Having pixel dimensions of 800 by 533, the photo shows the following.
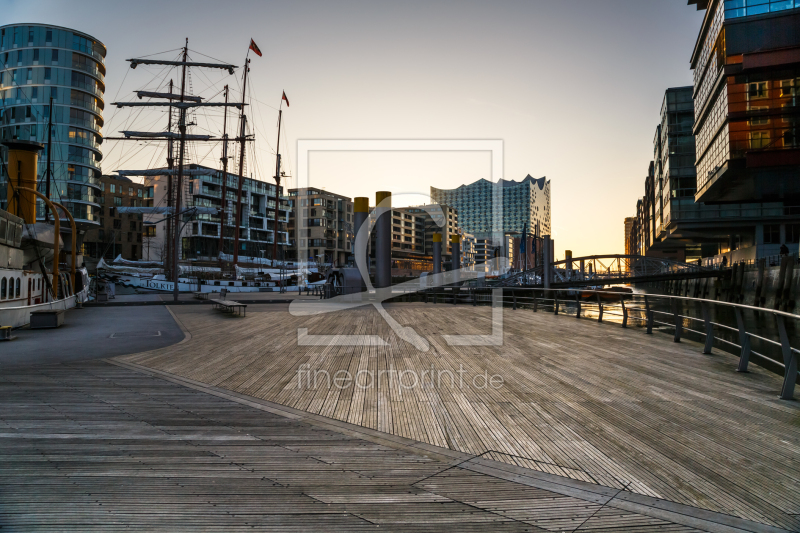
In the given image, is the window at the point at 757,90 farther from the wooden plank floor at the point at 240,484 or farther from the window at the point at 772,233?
the wooden plank floor at the point at 240,484

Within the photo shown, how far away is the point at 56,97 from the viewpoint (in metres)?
60.3

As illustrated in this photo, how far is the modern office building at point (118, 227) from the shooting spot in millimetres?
90250

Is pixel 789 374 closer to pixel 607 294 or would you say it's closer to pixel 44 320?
pixel 607 294

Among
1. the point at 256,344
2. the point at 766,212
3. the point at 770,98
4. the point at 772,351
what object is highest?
the point at 770,98

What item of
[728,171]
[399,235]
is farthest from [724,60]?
[399,235]

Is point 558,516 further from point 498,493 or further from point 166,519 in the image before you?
point 166,519

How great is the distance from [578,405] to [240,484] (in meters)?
4.20

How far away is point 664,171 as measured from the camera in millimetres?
69062

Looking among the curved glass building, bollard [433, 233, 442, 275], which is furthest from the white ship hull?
the curved glass building

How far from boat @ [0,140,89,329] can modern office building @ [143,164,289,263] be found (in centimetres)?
5962

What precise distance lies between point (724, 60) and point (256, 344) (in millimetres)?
45703

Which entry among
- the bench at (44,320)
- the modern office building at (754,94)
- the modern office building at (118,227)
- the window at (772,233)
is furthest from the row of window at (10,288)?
the modern office building at (118,227)

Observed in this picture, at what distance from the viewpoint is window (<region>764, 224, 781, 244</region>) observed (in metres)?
54.0

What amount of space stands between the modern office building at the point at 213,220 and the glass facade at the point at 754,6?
215ft
